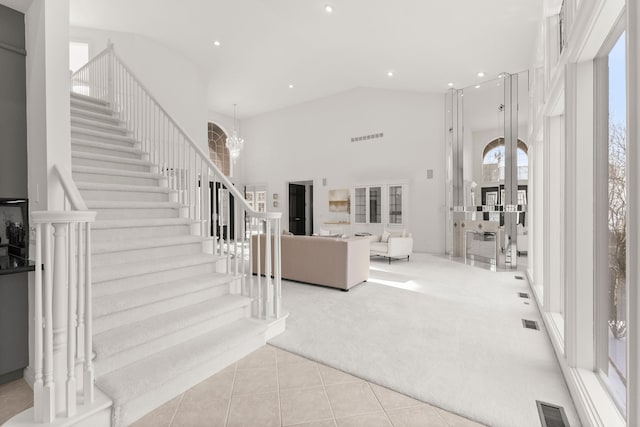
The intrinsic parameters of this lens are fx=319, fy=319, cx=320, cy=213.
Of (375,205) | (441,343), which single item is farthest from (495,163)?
(441,343)

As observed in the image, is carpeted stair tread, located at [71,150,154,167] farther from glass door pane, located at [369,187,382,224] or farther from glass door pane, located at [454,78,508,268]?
glass door pane, located at [454,78,508,268]

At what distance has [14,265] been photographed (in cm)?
199

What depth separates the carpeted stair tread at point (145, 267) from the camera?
239cm

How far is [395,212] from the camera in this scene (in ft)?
28.7

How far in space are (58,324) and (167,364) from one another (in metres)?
0.69

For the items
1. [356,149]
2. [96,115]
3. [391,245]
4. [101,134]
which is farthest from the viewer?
[356,149]

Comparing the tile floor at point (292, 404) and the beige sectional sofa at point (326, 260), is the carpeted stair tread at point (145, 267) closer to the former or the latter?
the tile floor at point (292, 404)

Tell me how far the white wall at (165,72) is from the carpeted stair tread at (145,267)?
3.99 meters

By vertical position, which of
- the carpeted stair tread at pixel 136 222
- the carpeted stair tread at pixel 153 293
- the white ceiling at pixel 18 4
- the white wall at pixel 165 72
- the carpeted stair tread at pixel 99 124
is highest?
the white wall at pixel 165 72

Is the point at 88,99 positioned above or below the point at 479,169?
above

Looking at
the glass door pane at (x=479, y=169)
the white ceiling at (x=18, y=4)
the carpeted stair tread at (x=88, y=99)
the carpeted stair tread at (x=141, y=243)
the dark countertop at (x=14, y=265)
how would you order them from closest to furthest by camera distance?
the dark countertop at (x=14, y=265), the white ceiling at (x=18, y=4), the carpeted stair tread at (x=141, y=243), the carpeted stair tread at (x=88, y=99), the glass door pane at (x=479, y=169)

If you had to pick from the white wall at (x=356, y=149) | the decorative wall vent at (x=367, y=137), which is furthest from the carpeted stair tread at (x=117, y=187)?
the decorative wall vent at (x=367, y=137)

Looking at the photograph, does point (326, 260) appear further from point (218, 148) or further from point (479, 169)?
point (218, 148)

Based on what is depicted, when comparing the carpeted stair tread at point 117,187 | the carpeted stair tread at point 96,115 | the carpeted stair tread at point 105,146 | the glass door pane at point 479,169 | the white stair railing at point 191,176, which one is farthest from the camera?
the glass door pane at point 479,169
